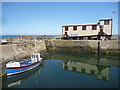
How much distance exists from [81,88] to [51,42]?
25.0 meters

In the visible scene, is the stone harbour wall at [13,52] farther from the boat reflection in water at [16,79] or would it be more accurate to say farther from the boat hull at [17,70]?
the boat reflection in water at [16,79]

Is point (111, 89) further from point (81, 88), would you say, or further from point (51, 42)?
point (51, 42)

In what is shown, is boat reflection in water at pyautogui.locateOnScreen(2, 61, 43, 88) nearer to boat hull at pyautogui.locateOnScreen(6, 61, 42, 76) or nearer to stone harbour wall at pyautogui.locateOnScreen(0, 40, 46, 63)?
boat hull at pyautogui.locateOnScreen(6, 61, 42, 76)

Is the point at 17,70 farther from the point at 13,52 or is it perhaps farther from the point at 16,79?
the point at 13,52

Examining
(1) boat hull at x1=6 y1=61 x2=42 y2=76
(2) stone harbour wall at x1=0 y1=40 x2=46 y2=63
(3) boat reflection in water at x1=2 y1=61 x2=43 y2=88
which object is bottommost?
(3) boat reflection in water at x1=2 y1=61 x2=43 y2=88

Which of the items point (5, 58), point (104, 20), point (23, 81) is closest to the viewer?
point (23, 81)

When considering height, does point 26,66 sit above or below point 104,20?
below

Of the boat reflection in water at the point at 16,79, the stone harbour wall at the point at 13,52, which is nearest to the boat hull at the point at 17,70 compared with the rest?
the boat reflection in water at the point at 16,79

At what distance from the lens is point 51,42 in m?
35.4

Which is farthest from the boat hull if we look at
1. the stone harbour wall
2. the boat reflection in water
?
the stone harbour wall

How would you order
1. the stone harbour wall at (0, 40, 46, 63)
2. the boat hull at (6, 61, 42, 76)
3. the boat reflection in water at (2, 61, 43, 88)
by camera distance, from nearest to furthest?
the boat reflection in water at (2, 61, 43, 88) → the boat hull at (6, 61, 42, 76) → the stone harbour wall at (0, 40, 46, 63)

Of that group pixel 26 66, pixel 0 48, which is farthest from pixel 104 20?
pixel 0 48

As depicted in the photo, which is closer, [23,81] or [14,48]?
[23,81]

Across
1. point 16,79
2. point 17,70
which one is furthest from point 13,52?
point 16,79
